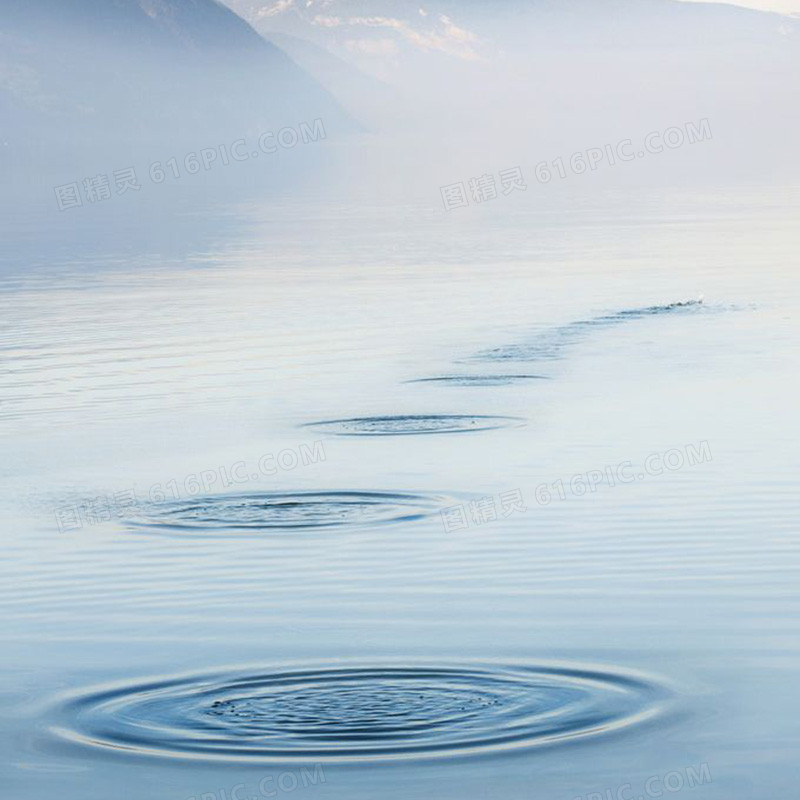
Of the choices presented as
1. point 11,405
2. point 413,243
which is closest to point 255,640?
point 11,405

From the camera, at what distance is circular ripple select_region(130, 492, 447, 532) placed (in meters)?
22.9

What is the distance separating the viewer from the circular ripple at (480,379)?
3512 cm

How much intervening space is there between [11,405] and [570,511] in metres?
12.5

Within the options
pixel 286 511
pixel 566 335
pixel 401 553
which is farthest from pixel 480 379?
pixel 401 553

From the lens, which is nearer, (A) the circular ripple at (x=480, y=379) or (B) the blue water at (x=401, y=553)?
(B) the blue water at (x=401, y=553)

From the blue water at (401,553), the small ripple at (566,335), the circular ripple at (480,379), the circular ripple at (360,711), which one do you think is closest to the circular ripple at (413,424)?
the blue water at (401,553)

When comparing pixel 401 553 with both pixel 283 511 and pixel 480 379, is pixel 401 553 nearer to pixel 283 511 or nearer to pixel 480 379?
Answer: pixel 283 511

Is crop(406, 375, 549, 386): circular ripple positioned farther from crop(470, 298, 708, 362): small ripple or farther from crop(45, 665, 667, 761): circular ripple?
crop(45, 665, 667, 761): circular ripple

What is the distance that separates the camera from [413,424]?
30453 millimetres

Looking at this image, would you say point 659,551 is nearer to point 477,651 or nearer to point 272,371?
point 477,651

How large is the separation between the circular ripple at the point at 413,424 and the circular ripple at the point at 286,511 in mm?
5149

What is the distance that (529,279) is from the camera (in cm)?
5709

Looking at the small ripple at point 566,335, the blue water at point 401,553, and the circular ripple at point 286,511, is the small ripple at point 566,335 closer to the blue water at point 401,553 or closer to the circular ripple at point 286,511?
the blue water at point 401,553

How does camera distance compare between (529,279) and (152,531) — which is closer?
(152,531)
